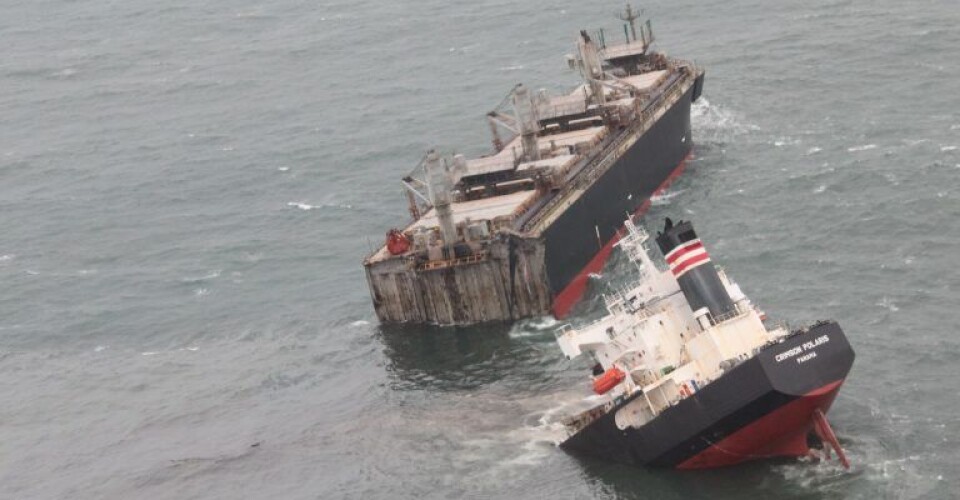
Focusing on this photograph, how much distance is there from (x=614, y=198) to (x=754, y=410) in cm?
4181

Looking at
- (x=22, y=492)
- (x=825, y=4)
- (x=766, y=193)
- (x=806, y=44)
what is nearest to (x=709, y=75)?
(x=806, y=44)

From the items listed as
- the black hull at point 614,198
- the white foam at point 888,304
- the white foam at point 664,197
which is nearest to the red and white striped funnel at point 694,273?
the white foam at point 888,304

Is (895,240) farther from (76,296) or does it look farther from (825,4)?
(825,4)

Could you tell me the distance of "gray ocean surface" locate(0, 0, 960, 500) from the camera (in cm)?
7169

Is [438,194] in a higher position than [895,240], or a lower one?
higher

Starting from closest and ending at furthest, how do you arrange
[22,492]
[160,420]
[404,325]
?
[22,492]
[160,420]
[404,325]

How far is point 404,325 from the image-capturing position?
92.2m

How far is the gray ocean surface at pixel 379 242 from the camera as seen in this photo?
235ft

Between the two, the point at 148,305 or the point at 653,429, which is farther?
the point at 148,305

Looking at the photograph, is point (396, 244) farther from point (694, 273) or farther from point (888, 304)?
point (888, 304)

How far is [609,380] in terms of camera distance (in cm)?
6612

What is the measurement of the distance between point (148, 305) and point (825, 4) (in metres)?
80.7

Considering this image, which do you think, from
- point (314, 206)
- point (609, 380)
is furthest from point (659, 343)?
point (314, 206)

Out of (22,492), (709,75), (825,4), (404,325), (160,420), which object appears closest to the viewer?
(22,492)
